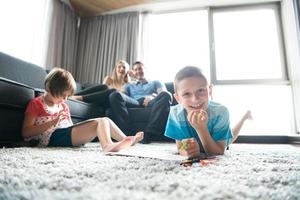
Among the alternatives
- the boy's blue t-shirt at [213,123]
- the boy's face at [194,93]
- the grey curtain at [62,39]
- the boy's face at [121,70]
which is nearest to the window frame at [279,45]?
the boy's face at [121,70]

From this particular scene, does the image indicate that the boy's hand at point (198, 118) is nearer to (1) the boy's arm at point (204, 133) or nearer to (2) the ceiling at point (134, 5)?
(1) the boy's arm at point (204, 133)

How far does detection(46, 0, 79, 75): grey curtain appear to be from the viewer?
323cm

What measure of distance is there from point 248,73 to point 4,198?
11.5 ft

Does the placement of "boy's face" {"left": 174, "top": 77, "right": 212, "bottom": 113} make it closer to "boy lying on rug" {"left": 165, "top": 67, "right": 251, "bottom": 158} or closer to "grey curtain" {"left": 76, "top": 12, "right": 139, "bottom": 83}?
"boy lying on rug" {"left": 165, "top": 67, "right": 251, "bottom": 158}

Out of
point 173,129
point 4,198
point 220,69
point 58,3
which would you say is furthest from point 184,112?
point 58,3

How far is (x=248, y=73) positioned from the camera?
131 inches

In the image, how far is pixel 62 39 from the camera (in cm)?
345

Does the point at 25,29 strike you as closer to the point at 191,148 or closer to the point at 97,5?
the point at 97,5

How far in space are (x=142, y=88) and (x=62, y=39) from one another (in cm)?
173

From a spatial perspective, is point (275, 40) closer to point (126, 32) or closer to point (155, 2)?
point (155, 2)

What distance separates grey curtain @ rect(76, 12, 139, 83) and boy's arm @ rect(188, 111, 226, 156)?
9.18ft

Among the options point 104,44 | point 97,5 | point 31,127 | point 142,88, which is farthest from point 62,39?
point 31,127

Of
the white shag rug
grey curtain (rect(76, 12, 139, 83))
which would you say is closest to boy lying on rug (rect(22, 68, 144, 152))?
the white shag rug

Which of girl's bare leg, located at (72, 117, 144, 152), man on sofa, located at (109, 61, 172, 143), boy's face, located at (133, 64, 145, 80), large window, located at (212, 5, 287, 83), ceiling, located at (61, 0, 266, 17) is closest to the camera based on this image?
girl's bare leg, located at (72, 117, 144, 152)
